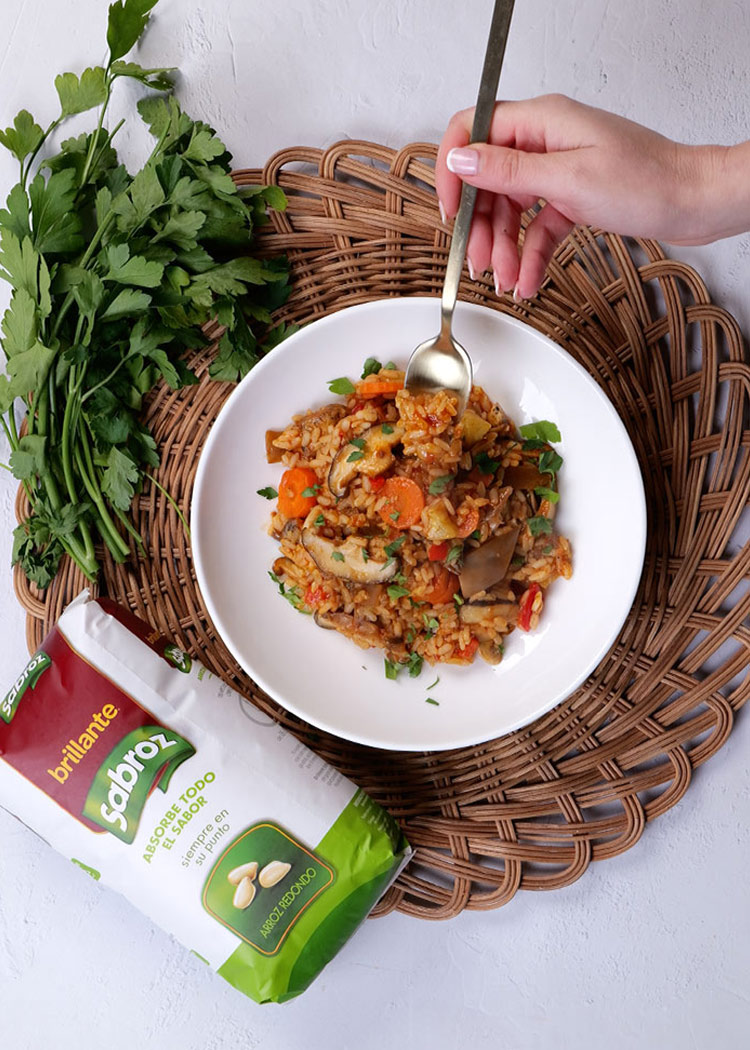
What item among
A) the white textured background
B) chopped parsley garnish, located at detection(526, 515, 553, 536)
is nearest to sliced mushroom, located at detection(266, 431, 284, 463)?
chopped parsley garnish, located at detection(526, 515, 553, 536)

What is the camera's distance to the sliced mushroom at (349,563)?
2818 millimetres

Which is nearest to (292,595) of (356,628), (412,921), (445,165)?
(356,628)

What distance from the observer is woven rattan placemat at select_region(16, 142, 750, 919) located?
9.80 ft

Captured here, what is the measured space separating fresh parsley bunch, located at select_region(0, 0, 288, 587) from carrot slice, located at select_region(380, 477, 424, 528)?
682mm

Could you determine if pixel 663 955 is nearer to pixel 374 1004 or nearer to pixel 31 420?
pixel 374 1004

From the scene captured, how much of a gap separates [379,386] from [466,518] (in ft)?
1.80

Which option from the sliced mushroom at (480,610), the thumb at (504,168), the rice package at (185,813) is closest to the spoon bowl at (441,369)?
the thumb at (504,168)

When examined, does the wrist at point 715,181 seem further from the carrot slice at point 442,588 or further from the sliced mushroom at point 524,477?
the carrot slice at point 442,588

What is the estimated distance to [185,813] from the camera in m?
2.88

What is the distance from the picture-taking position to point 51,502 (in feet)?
10.00

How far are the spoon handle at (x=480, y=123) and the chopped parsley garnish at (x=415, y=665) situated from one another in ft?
3.51

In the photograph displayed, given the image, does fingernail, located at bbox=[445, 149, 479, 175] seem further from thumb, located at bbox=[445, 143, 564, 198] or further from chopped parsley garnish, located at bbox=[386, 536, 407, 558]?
chopped parsley garnish, located at bbox=[386, 536, 407, 558]

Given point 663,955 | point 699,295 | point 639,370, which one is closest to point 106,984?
point 663,955

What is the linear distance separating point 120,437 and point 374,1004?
2.33 m
